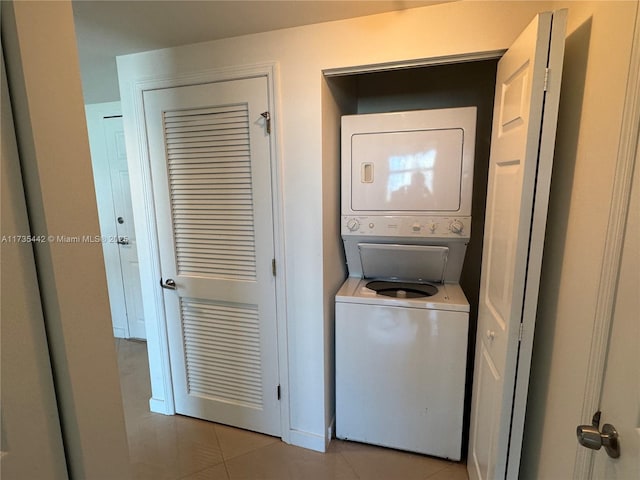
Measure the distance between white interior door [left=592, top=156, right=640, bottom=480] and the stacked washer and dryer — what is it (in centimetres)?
88

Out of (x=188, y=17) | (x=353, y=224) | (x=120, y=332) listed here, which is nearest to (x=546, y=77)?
(x=353, y=224)

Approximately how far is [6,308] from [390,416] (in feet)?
5.72

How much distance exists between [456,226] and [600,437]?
3.60ft

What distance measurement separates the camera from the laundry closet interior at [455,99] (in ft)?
6.59

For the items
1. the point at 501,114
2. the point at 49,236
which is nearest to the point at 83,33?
the point at 49,236

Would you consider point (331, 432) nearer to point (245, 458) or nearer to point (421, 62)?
point (245, 458)

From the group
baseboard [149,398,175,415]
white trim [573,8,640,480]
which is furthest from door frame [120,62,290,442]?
white trim [573,8,640,480]

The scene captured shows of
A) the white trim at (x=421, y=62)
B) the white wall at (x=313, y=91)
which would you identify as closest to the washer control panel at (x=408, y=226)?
the white wall at (x=313, y=91)

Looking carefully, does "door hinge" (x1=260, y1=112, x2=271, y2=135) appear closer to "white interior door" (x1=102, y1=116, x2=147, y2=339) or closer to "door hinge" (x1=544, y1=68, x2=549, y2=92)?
"door hinge" (x1=544, y1=68, x2=549, y2=92)

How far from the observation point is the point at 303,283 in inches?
69.3

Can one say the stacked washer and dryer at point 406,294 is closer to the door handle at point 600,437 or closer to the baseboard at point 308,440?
the baseboard at point 308,440

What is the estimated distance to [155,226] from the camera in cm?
197

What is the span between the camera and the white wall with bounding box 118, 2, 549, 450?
1.37 m

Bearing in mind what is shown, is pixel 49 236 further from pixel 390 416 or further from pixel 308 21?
pixel 390 416
